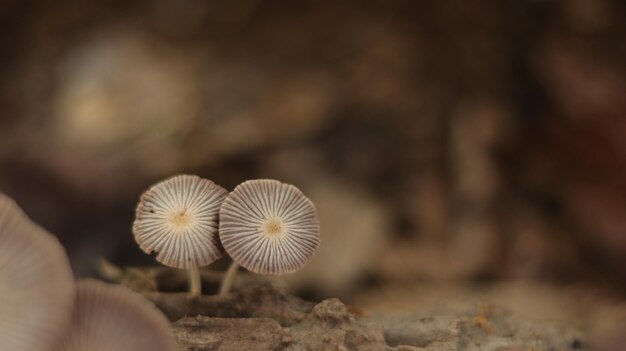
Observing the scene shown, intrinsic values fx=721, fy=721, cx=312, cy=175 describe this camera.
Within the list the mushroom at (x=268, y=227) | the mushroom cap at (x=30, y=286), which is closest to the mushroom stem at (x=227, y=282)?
the mushroom at (x=268, y=227)

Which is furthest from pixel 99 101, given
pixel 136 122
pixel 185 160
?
pixel 185 160

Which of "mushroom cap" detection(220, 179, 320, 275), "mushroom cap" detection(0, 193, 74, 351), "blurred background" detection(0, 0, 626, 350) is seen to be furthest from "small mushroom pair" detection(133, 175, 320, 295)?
"blurred background" detection(0, 0, 626, 350)

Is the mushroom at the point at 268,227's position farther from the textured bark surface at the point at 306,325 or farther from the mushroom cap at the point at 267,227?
the textured bark surface at the point at 306,325

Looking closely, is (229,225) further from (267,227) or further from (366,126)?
(366,126)

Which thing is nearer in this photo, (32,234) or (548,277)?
(32,234)

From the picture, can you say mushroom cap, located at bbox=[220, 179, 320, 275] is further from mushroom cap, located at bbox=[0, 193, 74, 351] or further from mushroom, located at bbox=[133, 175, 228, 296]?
mushroom cap, located at bbox=[0, 193, 74, 351]

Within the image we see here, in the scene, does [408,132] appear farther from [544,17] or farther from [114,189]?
[114,189]
